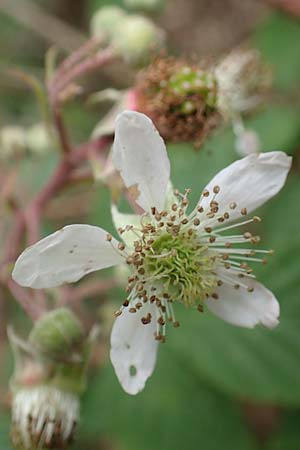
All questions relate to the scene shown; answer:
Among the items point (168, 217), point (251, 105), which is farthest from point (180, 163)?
point (168, 217)

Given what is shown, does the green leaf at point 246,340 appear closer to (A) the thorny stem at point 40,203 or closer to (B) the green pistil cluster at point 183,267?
(A) the thorny stem at point 40,203

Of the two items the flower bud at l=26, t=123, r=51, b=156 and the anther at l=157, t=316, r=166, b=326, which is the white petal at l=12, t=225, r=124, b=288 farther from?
the flower bud at l=26, t=123, r=51, b=156

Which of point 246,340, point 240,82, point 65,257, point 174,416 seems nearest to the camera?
point 65,257

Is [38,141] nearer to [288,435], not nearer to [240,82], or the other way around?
[240,82]

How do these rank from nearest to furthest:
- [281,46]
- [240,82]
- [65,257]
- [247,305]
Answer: [65,257] → [247,305] → [240,82] → [281,46]

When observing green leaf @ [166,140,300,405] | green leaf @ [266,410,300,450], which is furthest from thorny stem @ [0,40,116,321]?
green leaf @ [266,410,300,450]

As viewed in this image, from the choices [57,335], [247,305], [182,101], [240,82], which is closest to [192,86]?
[182,101]

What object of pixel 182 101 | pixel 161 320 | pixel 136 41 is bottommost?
pixel 161 320
